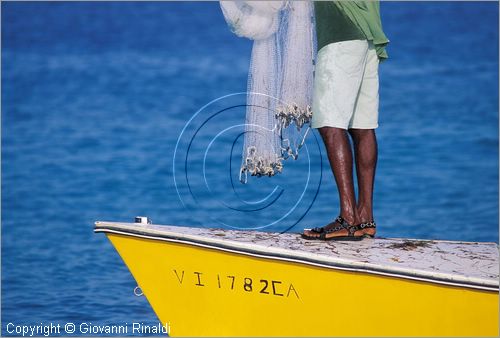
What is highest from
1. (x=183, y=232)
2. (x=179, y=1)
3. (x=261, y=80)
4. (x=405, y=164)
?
(x=179, y=1)

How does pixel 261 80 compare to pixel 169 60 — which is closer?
pixel 261 80

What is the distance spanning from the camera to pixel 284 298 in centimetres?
510

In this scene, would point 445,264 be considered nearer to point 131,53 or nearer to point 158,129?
point 158,129

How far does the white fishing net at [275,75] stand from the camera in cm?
546

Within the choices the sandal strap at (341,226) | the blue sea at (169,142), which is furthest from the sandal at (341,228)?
the blue sea at (169,142)

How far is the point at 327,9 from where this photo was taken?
5297 mm

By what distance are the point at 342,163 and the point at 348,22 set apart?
0.57 m

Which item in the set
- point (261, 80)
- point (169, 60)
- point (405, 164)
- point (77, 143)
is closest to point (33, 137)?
point (77, 143)

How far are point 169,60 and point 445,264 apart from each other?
15.3m
